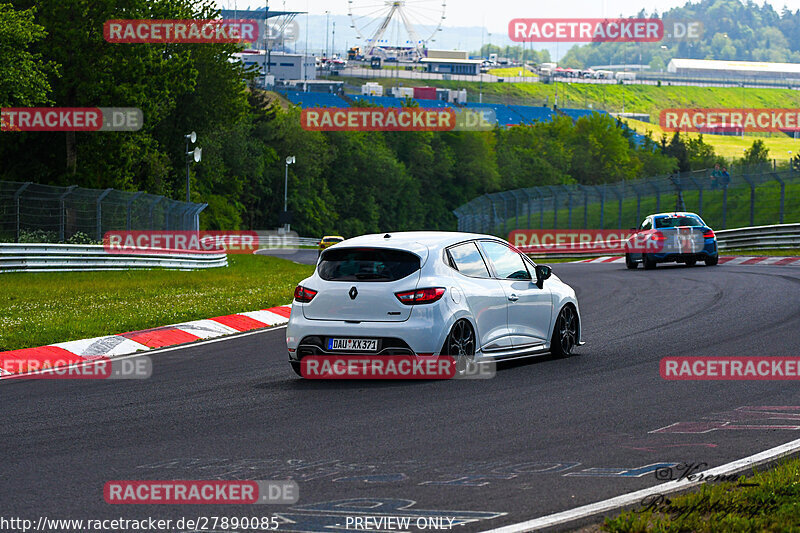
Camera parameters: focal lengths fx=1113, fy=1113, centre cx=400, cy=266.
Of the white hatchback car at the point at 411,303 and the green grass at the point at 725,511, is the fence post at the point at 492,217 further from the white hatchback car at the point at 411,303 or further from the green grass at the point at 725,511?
the green grass at the point at 725,511

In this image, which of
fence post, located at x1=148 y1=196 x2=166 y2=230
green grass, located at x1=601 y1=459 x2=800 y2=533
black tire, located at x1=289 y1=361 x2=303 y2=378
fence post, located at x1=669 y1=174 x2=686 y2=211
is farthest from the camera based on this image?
fence post, located at x1=669 y1=174 x2=686 y2=211

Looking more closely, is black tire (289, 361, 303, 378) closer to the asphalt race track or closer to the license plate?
the asphalt race track

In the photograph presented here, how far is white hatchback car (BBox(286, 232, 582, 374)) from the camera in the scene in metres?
10.5

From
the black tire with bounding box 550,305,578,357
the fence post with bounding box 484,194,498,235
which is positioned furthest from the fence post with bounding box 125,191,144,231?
the fence post with bounding box 484,194,498,235

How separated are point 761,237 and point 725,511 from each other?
35.5 m

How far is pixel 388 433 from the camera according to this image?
8.15 meters

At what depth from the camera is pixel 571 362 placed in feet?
39.6

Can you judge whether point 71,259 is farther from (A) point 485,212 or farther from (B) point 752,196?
(A) point 485,212

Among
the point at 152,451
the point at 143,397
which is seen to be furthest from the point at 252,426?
the point at 143,397

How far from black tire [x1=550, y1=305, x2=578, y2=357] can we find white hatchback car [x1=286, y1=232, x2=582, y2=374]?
615 millimetres

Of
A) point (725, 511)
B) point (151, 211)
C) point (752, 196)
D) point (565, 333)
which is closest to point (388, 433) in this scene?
point (725, 511)

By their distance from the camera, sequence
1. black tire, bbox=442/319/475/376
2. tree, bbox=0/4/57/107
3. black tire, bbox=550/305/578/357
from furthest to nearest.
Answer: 1. tree, bbox=0/4/57/107
2. black tire, bbox=550/305/578/357
3. black tire, bbox=442/319/475/376

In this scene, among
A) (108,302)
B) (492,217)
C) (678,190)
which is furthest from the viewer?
(492,217)

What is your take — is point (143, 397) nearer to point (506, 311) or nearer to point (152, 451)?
point (152, 451)
